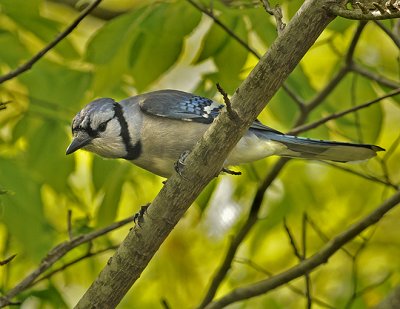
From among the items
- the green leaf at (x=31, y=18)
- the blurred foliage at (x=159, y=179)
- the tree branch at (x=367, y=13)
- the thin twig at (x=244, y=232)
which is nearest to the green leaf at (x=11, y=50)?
the blurred foliage at (x=159, y=179)

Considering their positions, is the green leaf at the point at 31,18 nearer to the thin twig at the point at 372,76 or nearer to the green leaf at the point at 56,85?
the green leaf at the point at 56,85

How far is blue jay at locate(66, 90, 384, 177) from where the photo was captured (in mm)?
2992

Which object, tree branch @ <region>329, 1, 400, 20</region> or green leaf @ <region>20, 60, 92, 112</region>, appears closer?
tree branch @ <region>329, 1, 400, 20</region>

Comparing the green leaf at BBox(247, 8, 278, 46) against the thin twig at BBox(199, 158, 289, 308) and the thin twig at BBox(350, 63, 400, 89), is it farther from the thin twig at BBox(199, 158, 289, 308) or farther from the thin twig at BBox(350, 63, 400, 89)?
the thin twig at BBox(199, 158, 289, 308)

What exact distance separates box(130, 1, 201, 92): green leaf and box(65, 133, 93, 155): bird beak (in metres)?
0.37

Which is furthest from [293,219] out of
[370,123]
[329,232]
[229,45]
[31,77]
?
[31,77]

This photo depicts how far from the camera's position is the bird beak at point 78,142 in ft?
9.61

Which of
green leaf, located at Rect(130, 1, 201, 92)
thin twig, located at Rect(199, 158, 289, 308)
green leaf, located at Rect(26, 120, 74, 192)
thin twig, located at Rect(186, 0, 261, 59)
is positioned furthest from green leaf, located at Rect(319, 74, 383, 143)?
green leaf, located at Rect(26, 120, 74, 192)

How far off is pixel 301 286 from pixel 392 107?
3.49 feet

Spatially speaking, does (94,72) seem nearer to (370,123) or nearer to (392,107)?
(370,123)

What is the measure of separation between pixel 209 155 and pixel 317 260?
984mm

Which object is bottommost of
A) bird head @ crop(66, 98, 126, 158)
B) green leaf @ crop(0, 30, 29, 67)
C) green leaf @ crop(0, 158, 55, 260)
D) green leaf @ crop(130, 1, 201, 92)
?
green leaf @ crop(0, 158, 55, 260)

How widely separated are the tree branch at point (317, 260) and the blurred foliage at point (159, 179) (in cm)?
18

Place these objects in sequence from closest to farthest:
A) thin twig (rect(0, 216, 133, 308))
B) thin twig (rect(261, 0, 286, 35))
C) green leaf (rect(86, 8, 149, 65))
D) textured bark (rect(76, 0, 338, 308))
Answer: textured bark (rect(76, 0, 338, 308)) → thin twig (rect(261, 0, 286, 35)) → thin twig (rect(0, 216, 133, 308)) → green leaf (rect(86, 8, 149, 65))
